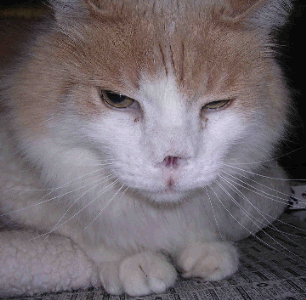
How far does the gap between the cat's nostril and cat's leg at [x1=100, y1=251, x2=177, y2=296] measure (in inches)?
14.4

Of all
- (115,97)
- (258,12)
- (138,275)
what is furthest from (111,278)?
(258,12)

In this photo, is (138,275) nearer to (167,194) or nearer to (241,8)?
(167,194)

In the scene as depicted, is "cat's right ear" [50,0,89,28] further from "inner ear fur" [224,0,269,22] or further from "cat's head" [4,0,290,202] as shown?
"inner ear fur" [224,0,269,22]

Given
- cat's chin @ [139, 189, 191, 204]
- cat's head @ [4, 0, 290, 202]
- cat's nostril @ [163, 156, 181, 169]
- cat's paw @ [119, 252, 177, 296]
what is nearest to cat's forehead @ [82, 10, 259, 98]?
cat's head @ [4, 0, 290, 202]

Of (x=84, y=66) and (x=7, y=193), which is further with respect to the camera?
(x=7, y=193)

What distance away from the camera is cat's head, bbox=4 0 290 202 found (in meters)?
0.99

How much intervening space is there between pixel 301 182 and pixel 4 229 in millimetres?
1545

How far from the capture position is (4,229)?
140 cm

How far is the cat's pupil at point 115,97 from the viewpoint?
1039 millimetres

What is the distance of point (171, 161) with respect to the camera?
38.9 inches

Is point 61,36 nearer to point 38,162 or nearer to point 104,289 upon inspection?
point 38,162

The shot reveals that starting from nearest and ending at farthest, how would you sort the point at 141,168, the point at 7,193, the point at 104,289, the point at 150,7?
the point at 141,168 → the point at 150,7 → the point at 104,289 → the point at 7,193

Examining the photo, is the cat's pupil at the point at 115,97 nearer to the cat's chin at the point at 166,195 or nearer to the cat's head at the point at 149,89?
the cat's head at the point at 149,89

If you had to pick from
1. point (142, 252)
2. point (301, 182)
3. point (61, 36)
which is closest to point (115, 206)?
point (142, 252)
